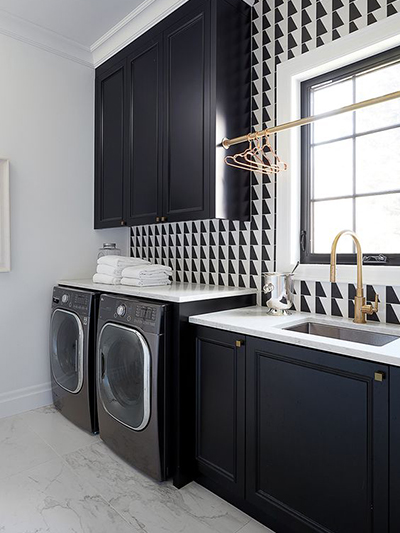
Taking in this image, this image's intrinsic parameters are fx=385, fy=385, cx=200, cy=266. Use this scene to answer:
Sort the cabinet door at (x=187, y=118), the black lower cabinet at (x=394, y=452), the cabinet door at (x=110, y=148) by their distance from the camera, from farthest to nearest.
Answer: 1. the cabinet door at (x=110, y=148)
2. the cabinet door at (x=187, y=118)
3. the black lower cabinet at (x=394, y=452)

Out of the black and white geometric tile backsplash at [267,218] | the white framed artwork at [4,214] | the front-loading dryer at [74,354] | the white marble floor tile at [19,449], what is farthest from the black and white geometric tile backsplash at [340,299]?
the white framed artwork at [4,214]

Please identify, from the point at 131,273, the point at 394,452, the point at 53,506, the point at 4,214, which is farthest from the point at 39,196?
the point at 394,452

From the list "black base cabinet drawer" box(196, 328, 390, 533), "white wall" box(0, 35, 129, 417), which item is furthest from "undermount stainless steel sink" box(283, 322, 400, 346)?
"white wall" box(0, 35, 129, 417)

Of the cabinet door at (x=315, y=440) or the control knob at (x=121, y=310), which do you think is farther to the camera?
the control knob at (x=121, y=310)

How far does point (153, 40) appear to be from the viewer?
2553 millimetres

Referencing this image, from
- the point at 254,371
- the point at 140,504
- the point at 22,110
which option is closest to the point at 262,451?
the point at 254,371

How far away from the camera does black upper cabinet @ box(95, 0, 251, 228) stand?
→ 2170 mm

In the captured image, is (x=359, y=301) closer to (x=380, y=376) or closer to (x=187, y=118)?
(x=380, y=376)

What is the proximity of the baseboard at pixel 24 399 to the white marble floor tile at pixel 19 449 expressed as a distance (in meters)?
0.13

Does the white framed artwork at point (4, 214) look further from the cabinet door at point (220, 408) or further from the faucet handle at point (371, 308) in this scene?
the faucet handle at point (371, 308)

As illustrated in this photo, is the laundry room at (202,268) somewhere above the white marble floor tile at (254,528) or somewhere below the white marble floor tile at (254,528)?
above

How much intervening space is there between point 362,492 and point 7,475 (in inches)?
68.4

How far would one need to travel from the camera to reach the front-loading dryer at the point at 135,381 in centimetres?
189

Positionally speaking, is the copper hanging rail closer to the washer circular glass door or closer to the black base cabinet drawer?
the black base cabinet drawer
